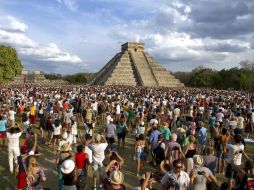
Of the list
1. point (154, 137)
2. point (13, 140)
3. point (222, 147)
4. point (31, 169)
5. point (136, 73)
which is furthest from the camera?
point (136, 73)

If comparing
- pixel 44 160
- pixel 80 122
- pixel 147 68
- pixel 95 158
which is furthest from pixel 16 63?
pixel 95 158

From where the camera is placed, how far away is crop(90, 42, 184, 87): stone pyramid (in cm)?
7447

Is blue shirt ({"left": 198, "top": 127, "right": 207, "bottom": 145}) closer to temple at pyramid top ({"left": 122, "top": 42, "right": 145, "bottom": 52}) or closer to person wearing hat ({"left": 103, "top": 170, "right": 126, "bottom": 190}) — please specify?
person wearing hat ({"left": 103, "top": 170, "right": 126, "bottom": 190})

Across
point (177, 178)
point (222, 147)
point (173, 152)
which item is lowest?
point (222, 147)

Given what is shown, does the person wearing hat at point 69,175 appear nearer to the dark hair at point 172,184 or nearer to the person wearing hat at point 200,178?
the dark hair at point 172,184

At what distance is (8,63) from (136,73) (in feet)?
113

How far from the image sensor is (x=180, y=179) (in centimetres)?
565

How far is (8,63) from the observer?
182 feet

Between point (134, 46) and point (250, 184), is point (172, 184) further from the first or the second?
point (134, 46)

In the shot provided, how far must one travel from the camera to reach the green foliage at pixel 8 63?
54572mm

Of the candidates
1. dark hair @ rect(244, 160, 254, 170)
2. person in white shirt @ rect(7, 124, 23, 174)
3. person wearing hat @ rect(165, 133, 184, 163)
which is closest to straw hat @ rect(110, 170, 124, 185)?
dark hair @ rect(244, 160, 254, 170)

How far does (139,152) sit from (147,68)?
7679cm

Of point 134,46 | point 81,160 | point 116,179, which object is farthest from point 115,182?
point 134,46

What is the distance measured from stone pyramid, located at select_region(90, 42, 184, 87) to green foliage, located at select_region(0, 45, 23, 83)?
1956cm
